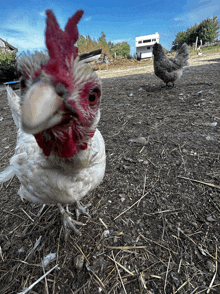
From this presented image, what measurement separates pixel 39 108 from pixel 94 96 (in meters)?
0.32

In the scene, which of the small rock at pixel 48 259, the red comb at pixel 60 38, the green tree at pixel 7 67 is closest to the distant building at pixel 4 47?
the green tree at pixel 7 67

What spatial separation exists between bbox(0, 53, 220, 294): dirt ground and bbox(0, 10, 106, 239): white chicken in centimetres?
66

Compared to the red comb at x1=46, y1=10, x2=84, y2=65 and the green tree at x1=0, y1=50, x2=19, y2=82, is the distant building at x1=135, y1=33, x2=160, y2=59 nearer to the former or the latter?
the green tree at x1=0, y1=50, x2=19, y2=82

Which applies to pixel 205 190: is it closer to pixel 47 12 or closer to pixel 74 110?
pixel 74 110

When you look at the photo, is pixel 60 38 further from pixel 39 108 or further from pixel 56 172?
pixel 56 172

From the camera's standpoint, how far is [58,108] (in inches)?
23.8

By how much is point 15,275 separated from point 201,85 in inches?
231

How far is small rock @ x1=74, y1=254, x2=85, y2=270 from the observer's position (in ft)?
4.22

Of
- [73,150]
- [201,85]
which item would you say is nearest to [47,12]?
[73,150]

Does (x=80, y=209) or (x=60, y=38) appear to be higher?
(x=60, y=38)

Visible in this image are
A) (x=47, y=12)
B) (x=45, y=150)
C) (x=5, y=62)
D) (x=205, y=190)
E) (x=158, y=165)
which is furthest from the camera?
(x=5, y=62)

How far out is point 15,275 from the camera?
129 cm

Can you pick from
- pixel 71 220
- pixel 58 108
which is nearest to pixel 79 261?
pixel 71 220

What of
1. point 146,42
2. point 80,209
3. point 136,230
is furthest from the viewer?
point 146,42
